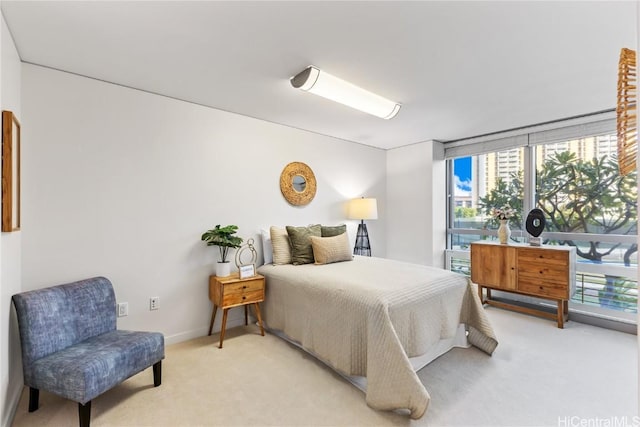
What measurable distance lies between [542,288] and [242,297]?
3.21m

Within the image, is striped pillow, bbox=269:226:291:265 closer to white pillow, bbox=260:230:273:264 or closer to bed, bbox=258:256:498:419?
white pillow, bbox=260:230:273:264

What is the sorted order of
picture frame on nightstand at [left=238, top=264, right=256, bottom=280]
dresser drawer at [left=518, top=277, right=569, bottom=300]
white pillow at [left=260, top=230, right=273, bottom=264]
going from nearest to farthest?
picture frame on nightstand at [left=238, top=264, right=256, bottom=280] < dresser drawer at [left=518, top=277, right=569, bottom=300] < white pillow at [left=260, top=230, right=273, bottom=264]

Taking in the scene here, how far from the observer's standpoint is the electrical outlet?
249cm

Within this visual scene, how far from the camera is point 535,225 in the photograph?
3.47m

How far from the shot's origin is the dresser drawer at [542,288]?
3.10 meters

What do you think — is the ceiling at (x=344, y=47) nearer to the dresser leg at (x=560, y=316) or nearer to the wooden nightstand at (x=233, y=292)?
the wooden nightstand at (x=233, y=292)

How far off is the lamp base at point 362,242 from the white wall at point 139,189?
1.32 m

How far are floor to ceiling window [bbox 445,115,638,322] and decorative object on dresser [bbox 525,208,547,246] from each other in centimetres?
34

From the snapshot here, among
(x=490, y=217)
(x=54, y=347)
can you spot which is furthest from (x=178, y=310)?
(x=490, y=217)

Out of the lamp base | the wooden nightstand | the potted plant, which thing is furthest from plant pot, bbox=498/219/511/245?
the potted plant

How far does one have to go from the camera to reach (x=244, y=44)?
6.26ft

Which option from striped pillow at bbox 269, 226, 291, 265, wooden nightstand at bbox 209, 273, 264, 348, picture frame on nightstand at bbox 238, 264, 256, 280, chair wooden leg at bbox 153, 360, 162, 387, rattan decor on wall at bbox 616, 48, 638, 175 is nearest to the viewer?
rattan decor on wall at bbox 616, 48, 638, 175

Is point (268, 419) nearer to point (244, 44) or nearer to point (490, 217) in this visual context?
point (244, 44)

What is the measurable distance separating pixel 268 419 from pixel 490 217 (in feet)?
12.6
